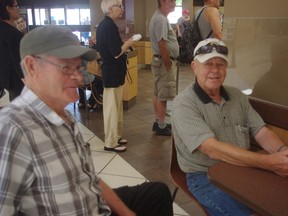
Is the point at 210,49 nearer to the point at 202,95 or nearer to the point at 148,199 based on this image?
the point at 202,95

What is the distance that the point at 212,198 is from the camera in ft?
5.21

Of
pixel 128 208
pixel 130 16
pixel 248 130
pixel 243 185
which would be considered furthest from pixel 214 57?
pixel 130 16

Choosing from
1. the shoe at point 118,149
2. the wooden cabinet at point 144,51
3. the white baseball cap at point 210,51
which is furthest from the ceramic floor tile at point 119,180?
the wooden cabinet at point 144,51

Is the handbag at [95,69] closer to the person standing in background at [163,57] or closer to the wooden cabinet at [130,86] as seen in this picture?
the wooden cabinet at [130,86]

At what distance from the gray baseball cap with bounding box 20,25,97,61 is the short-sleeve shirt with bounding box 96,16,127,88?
6.22 feet

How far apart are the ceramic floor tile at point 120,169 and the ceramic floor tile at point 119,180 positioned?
59 millimetres

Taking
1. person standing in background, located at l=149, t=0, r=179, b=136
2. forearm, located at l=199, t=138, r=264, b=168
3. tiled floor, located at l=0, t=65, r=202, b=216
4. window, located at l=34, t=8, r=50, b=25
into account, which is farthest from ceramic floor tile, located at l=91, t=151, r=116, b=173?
window, located at l=34, t=8, r=50, b=25

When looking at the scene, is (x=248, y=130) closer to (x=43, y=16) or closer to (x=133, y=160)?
(x=133, y=160)

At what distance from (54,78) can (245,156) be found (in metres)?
0.90

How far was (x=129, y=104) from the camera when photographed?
5.19 m

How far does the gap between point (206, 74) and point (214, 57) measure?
0.34 feet

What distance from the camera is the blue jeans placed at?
1476mm

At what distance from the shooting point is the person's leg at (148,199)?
5.21ft

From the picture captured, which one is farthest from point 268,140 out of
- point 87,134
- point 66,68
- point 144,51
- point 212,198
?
point 144,51
